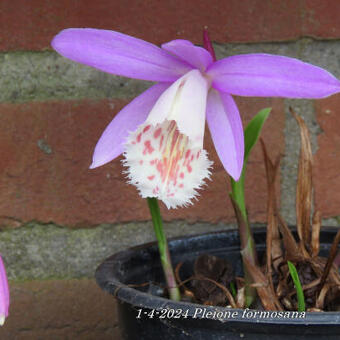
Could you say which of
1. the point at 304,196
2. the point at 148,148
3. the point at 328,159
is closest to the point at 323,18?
the point at 328,159

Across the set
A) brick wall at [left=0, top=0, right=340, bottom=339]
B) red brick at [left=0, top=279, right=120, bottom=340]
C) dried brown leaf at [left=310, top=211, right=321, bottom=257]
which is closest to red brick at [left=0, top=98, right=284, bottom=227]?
brick wall at [left=0, top=0, right=340, bottom=339]

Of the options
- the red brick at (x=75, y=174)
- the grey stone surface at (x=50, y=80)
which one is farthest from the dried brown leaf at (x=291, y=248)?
the grey stone surface at (x=50, y=80)

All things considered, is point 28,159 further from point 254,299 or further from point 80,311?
point 254,299

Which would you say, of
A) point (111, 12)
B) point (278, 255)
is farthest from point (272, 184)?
point (111, 12)

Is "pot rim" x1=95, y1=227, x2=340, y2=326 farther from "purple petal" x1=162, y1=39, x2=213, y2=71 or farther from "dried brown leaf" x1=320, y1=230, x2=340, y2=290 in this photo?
"purple petal" x1=162, y1=39, x2=213, y2=71

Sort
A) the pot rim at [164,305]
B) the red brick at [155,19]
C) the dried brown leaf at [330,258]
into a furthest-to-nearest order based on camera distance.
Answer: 1. the red brick at [155,19]
2. the dried brown leaf at [330,258]
3. the pot rim at [164,305]

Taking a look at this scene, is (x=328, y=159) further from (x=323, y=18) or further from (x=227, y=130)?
(x=227, y=130)

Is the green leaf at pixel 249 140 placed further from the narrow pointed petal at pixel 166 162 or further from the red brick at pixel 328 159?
the red brick at pixel 328 159
